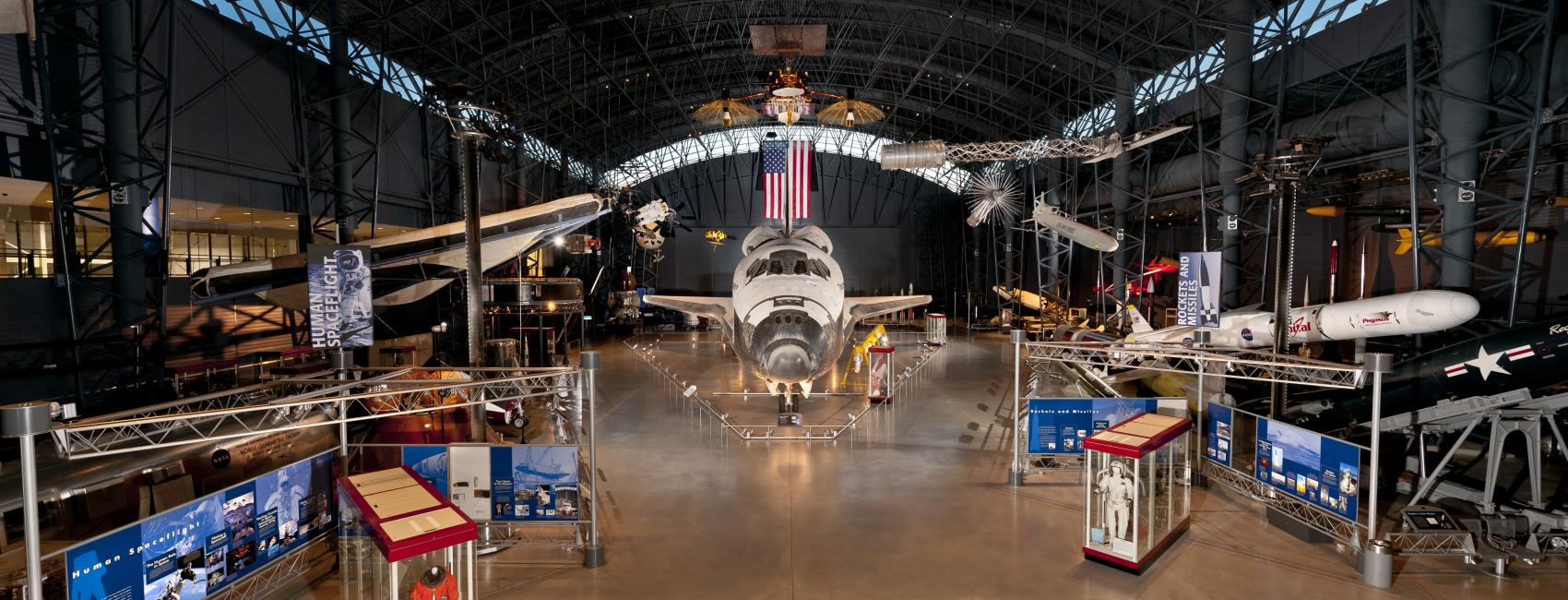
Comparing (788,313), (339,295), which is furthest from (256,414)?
(788,313)

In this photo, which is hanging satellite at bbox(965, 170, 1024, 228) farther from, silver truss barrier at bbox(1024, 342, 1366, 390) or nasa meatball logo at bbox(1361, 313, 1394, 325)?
silver truss barrier at bbox(1024, 342, 1366, 390)

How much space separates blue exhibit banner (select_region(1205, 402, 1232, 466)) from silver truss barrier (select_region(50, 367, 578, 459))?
11347 mm

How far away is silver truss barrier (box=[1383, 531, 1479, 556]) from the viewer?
870cm

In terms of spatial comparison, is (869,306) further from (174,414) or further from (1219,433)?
(174,414)

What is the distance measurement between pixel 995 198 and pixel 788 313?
21.1 m

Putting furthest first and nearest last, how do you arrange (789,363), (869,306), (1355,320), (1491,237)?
(869,306)
(1355,320)
(1491,237)
(789,363)

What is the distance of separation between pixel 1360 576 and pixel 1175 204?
988 inches

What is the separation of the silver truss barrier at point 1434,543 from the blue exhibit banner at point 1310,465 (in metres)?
0.72

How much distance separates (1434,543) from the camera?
9023 mm

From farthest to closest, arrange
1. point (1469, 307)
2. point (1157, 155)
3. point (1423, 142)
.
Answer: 1. point (1157, 155)
2. point (1423, 142)
3. point (1469, 307)

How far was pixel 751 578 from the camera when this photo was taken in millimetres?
8586

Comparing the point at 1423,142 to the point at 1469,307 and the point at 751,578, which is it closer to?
the point at 1469,307

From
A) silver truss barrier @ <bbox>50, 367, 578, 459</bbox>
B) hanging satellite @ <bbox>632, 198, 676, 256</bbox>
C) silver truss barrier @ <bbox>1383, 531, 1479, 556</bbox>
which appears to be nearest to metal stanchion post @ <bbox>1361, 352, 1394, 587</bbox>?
silver truss barrier @ <bbox>1383, 531, 1479, 556</bbox>

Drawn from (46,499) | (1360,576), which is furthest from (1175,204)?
(46,499)
